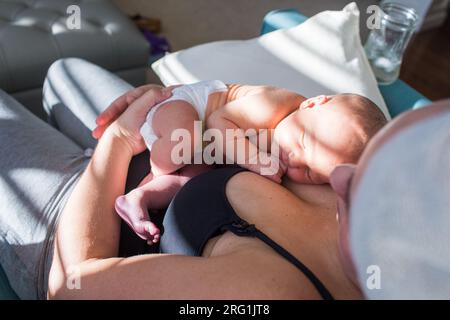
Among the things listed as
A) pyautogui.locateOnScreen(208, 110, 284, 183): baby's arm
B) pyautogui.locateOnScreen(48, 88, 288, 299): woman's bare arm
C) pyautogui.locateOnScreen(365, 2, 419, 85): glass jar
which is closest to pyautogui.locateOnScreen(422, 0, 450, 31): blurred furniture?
pyautogui.locateOnScreen(365, 2, 419, 85): glass jar

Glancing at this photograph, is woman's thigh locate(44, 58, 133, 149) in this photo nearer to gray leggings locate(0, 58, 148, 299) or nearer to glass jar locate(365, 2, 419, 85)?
gray leggings locate(0, 58, 148, 299)

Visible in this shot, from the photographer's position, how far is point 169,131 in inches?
33.8

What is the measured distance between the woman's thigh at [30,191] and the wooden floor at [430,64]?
232 centimetres

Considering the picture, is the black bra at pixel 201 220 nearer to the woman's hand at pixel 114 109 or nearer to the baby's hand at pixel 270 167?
the baby's hand at pixel 270 167

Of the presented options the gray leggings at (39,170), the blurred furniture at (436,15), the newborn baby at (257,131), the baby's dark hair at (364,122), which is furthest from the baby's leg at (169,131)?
the blurred furniture at (436,15)

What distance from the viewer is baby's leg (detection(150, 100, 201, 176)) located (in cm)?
84

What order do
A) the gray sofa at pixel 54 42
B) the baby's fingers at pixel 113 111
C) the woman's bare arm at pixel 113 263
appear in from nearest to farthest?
1. the woman's bare arm at pixel 113 263
2. the baby's fingers at pixel 113 111
3. the gray sofa at pixel 54 42

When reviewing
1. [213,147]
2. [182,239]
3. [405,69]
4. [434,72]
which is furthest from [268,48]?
[434,72]

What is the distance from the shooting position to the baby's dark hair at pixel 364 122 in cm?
67

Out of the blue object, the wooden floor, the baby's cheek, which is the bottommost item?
the wooden floor

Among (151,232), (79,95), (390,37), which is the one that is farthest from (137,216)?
(390,37)

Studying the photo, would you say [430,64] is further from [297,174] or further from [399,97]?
[297,174]

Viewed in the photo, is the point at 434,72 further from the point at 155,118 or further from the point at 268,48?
the point at 155,118

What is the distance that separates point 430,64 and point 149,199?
8.99 ft
